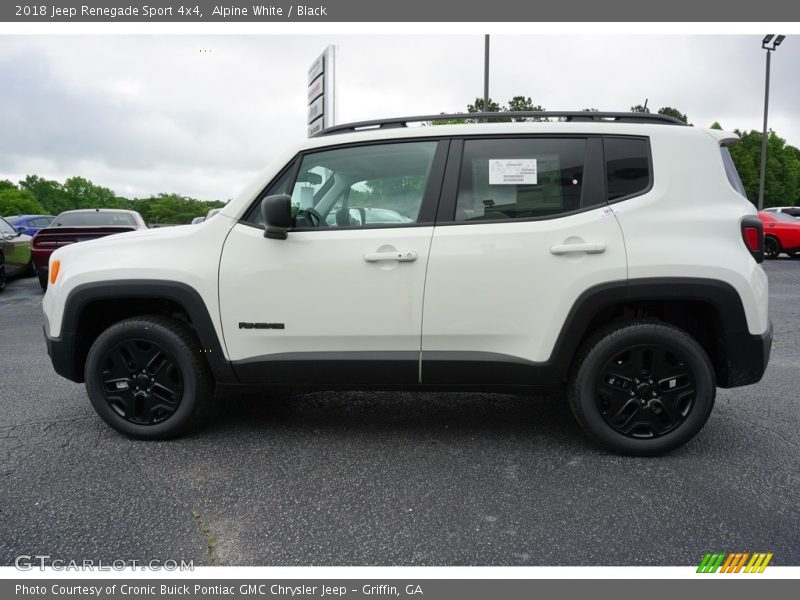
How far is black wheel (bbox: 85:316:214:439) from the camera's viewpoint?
332 centimetres

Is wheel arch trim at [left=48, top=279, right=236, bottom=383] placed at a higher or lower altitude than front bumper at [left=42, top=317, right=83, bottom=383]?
higher

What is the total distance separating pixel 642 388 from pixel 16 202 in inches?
4751

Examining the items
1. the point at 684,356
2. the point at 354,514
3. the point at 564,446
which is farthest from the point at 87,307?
the point at 684,356

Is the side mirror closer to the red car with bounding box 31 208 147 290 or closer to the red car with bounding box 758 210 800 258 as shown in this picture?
the red car with bounding box 31 208 147 290

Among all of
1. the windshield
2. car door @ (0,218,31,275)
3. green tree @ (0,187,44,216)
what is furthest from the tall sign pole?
green tree @ (0,187,44,216)

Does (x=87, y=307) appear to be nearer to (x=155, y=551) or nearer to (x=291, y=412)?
(x=291, y=412)

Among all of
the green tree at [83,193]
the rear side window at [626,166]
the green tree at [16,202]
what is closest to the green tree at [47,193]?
the green tree at [83,193]

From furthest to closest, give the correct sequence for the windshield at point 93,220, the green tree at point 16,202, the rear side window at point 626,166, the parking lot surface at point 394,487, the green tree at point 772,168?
the green tree at point 16,202 → the green tree at point 772,168 → the windshield at point 93,220 → the rear side window at point 626,166 → the parking lot surface at point 394,487

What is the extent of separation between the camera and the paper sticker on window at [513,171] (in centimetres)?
311

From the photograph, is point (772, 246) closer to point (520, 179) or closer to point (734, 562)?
point (520, 179)

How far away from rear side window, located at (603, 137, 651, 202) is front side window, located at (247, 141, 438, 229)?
0.93m

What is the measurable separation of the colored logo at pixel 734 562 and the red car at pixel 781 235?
15205 mm

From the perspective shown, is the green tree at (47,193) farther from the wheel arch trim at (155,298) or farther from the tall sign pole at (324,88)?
the wheel arch trim at (155,298)

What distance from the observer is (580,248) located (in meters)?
2.97
